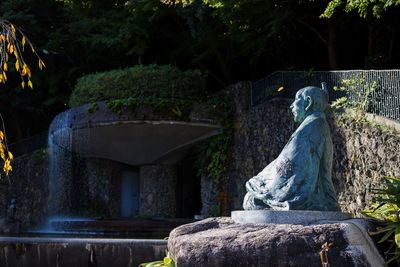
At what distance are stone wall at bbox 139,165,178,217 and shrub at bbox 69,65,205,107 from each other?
11.5ft

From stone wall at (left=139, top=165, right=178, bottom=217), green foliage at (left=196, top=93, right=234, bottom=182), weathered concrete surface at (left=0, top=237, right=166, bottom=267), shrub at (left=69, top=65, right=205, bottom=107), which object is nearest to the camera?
weathered concrete surface at (left=0, top=237, right=166, bottom=267)

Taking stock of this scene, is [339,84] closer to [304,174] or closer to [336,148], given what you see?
[336,148]

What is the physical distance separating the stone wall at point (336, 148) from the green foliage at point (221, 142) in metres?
0.22

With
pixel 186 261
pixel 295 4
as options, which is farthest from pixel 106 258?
pixel 295 4

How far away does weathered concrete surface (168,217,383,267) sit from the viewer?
209 inches

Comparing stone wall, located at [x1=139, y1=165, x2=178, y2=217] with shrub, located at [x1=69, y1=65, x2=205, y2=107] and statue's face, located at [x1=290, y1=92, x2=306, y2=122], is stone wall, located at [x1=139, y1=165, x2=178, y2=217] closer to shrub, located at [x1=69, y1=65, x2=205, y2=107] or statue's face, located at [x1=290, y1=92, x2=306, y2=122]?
shrub, located at [x1=69, y1=65, x2=205, y2=107]

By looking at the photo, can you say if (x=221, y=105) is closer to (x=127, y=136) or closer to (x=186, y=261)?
(x=127, y=136)

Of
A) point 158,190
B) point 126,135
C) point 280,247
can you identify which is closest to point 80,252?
point 280,247

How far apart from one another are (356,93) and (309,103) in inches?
291

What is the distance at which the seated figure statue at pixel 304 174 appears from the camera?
6.10m

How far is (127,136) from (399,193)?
39.9 feet

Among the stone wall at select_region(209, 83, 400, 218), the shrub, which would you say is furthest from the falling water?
the stone wall at select_region(209, 83, 400, 218)

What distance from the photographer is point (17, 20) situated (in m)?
21.8

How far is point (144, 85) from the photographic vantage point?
17.6 metres
